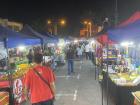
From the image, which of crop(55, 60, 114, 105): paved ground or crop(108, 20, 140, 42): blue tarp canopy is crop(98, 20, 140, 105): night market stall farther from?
crop(55, 60, 114, 105): paved ground

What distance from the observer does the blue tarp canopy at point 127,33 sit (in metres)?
8.71

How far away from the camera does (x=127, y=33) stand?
9211 millimetres

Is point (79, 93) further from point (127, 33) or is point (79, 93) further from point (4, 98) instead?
point (127, 33)

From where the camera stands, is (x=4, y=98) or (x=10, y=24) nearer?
(x=4, y=98)

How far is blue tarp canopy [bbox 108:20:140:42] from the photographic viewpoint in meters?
8.71

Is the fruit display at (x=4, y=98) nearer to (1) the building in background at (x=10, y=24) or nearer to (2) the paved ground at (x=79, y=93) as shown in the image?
(2) the paved ground at (x=79, y=93)

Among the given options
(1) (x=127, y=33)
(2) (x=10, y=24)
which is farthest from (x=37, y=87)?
(2) (x=10, y=24)

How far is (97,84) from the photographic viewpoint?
60.1ft

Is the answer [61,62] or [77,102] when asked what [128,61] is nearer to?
[77,102]

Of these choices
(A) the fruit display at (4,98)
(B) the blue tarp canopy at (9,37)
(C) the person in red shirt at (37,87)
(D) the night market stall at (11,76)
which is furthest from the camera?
(A) the fruit display at (4,98)

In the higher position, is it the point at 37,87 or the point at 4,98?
the point at 37,87

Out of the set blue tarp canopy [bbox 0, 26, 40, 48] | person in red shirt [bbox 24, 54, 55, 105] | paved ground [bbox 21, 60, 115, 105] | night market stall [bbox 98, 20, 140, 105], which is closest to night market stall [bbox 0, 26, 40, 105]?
blue tarp canopy [bbox 0, 26, 40, 48]

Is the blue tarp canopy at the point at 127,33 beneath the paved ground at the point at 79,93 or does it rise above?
above

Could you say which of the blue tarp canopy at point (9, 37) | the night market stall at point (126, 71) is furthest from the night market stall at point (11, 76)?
the night market stall at point (126, 71)
